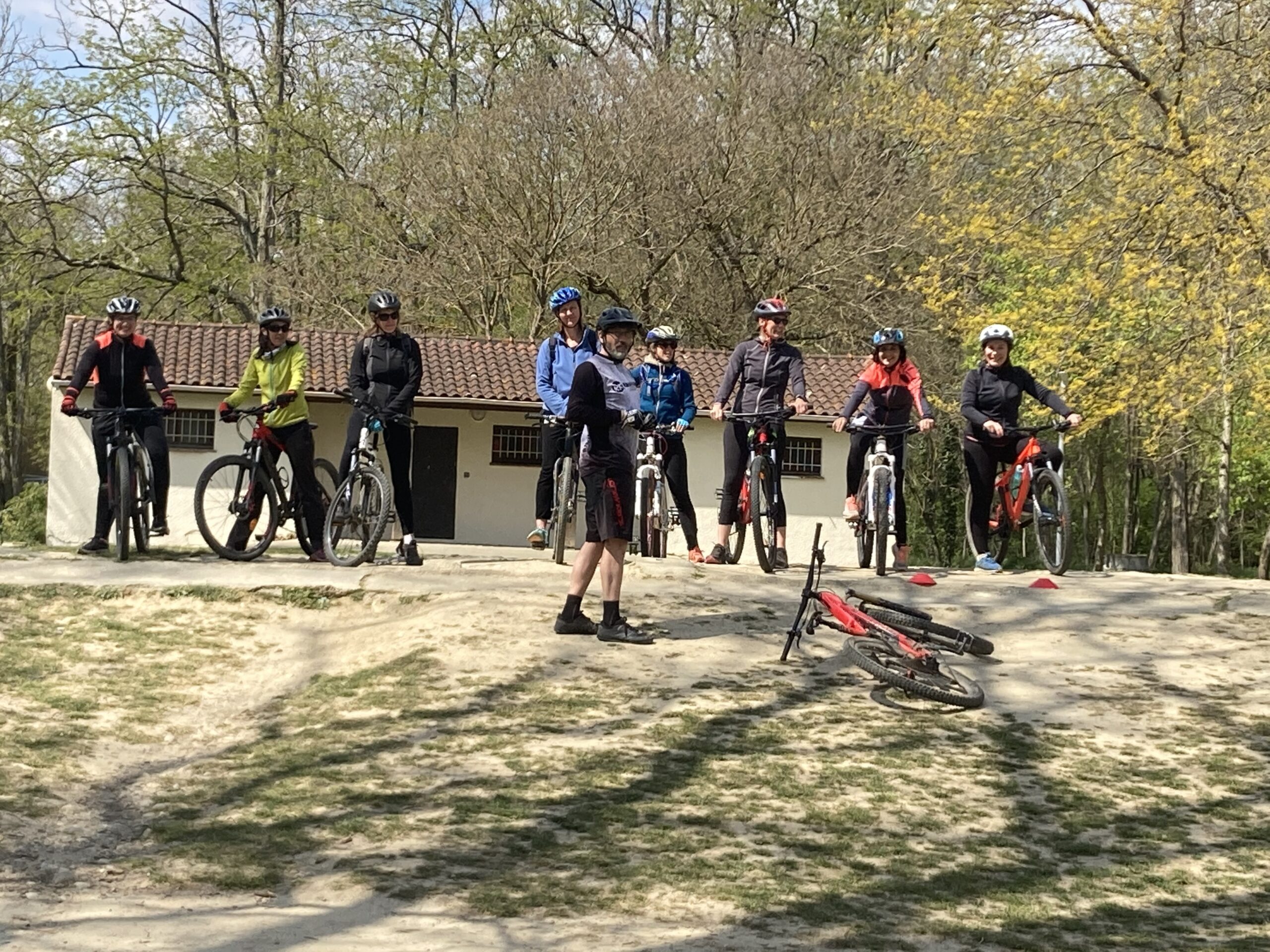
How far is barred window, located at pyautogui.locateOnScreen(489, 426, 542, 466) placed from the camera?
2988 cm

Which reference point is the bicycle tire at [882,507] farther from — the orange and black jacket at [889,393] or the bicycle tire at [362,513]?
the bicycle tire at [362,513]

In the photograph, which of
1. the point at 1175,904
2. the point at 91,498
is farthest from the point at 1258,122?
the point at 91,498

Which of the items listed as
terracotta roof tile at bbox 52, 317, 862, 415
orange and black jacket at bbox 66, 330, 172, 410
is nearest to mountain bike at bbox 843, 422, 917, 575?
orange and black jacket at bbox 66, 330, 172, 410

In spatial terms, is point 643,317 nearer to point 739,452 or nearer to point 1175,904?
point 739,452

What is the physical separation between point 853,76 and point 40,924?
30380 millimetres

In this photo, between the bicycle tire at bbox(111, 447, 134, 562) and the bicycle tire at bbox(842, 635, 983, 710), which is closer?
the bicycle tire at bbox(842, 635, 983, 710)

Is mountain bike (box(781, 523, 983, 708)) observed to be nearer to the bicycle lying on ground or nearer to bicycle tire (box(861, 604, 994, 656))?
bicycle tire (box(861, 604, 994, 656))

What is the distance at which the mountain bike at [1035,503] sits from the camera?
36.0ft

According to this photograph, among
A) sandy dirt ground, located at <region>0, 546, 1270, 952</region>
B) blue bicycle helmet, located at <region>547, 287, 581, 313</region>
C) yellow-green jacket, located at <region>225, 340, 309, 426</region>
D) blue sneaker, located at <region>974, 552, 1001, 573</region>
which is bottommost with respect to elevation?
sandy dirt ground, located at <region>0, 546, 1270, 952</region>

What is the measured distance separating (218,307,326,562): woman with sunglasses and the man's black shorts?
336 cm

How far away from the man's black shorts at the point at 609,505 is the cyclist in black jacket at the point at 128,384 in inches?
153

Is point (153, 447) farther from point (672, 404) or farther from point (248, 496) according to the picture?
point (672, 404)

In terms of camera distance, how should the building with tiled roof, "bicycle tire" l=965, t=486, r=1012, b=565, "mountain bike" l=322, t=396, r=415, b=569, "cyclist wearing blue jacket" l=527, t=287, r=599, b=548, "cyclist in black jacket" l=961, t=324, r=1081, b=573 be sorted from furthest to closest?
the building with tiled roof, "bicycle tire" l=965, t=486, r=1012, b=565, "cyclist in black jacket" l=961, t=324, r=1081, b=573, "mountain bike" l=322, t=396, r=415, b=569, "cyclist wearing blue jacket" l=527, t=287, r=599, b=548

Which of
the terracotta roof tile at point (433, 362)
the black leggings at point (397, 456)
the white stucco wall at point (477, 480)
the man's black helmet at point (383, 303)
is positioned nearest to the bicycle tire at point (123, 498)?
the black leggings at point (397, 456)
